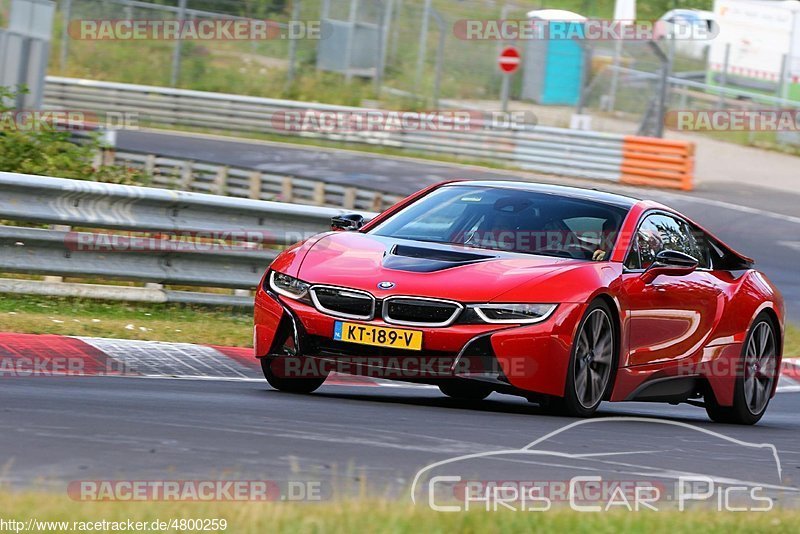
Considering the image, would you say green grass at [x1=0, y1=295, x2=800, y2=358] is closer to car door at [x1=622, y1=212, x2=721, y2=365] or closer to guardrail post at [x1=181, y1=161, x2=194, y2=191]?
car door at [x1=622, y1=212, x2=721, y2=365]

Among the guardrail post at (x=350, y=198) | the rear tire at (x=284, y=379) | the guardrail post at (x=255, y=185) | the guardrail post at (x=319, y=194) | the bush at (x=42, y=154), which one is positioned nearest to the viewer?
the rear tire at (x=284, y=379)

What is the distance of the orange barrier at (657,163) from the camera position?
91.9 ft

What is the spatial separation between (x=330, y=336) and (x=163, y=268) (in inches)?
158

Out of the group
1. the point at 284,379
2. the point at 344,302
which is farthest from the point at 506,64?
the point at 344,302

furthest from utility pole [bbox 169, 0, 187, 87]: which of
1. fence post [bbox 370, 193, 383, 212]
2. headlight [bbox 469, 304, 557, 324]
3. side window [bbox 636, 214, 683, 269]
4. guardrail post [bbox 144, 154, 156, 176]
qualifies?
headlight [bbox 469, 304, 557, 324]

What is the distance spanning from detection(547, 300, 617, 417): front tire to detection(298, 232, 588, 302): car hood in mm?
320

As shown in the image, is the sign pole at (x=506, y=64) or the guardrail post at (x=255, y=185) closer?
the guardrail post at (x=255, y=185)

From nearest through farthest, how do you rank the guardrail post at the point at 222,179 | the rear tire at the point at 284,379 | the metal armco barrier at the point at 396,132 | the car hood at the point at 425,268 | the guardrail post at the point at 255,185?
the car hood at the point at 425,268 → the rear tire at the point at 284,379 → the guardrail post at the point at 222,179 → the guardrail post at the point at 255,185 → the metal armco barrier at the point at 396,132

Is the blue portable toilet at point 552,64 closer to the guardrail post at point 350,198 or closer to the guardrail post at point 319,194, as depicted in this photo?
the guardrail post at point 319,194

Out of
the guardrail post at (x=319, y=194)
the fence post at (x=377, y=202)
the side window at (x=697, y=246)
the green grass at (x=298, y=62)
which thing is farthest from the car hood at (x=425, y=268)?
the green grass at (x=298, y=62)

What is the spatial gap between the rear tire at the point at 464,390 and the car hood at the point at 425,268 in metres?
0.46

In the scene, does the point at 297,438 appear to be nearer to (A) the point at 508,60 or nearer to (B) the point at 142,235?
(B) the point at 142,235

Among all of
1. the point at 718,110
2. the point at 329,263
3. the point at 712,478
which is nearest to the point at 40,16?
the point at 329,263

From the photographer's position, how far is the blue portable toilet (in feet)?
117
